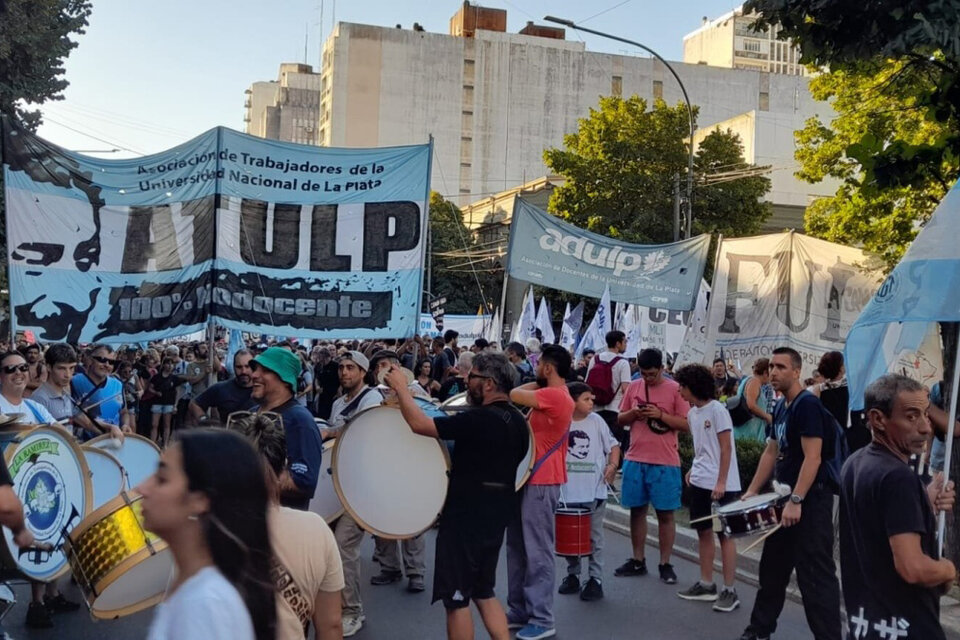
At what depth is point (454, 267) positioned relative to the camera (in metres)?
61.8

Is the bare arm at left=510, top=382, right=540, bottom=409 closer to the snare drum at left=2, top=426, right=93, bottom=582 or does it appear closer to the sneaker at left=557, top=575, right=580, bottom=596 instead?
the sneaker at left=557, top=575, right=580, bottom=596

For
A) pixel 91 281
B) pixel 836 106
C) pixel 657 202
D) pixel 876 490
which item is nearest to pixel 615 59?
pixel 657 202

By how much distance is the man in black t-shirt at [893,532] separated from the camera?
152 inches

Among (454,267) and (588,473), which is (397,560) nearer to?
(588,473)

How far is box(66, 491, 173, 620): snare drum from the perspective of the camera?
15.0 feet

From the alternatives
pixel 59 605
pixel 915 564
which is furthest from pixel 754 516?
pixel 59 605

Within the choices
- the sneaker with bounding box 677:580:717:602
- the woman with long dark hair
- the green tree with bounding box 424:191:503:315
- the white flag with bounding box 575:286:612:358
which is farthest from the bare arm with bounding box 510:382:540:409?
the green tree with bounding box 424:191:503:315

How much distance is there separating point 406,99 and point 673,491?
68.4m

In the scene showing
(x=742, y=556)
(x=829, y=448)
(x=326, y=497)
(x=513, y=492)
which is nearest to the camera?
(x=513, y=492)

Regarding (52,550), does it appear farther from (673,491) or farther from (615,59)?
(615,59)

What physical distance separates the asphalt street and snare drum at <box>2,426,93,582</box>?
1.24 metres

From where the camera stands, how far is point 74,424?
8266 millimetres

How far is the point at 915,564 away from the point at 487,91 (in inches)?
2837

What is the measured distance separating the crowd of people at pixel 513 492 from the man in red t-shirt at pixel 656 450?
0.6 inches
